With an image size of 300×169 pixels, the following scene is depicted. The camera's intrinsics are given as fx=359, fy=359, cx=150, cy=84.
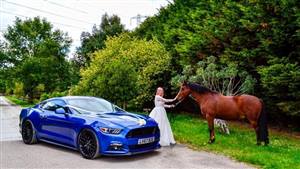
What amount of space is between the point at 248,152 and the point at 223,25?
7572mm

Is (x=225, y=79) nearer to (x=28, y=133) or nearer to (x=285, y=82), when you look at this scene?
(x=285, y=82)

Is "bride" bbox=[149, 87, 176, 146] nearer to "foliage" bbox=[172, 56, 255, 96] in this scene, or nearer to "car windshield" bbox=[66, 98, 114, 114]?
"car windshield" bbox=[66, 98, 114, 114]

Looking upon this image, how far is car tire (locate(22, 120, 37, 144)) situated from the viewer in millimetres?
10766

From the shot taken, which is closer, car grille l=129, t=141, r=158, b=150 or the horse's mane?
car grille l=129, t=141, r=158, b=150

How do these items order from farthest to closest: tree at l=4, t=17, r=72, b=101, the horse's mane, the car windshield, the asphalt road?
tree at l=4, t=17, r=72, b=101 → the horse's mane → the car windshield → the asphalt road

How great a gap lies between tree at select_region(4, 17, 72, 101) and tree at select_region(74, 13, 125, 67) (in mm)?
4197

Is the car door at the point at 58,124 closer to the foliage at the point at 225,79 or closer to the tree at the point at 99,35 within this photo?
the foliage at the point at 225,79

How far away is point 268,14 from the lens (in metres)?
13.4

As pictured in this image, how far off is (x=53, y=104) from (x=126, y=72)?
232 inches

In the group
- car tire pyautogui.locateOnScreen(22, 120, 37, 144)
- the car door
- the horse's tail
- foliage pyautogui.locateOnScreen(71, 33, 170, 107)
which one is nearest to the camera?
the car door

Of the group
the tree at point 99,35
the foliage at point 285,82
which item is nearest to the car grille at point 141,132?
the foliage at point 285,82

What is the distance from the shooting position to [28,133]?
35.8ft

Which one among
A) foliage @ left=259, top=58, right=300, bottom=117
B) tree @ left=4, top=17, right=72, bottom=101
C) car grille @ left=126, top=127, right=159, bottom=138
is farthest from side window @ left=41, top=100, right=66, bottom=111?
tree @ left=4, top=17, right=72, bottom=101

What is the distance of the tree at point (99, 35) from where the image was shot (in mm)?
41625
